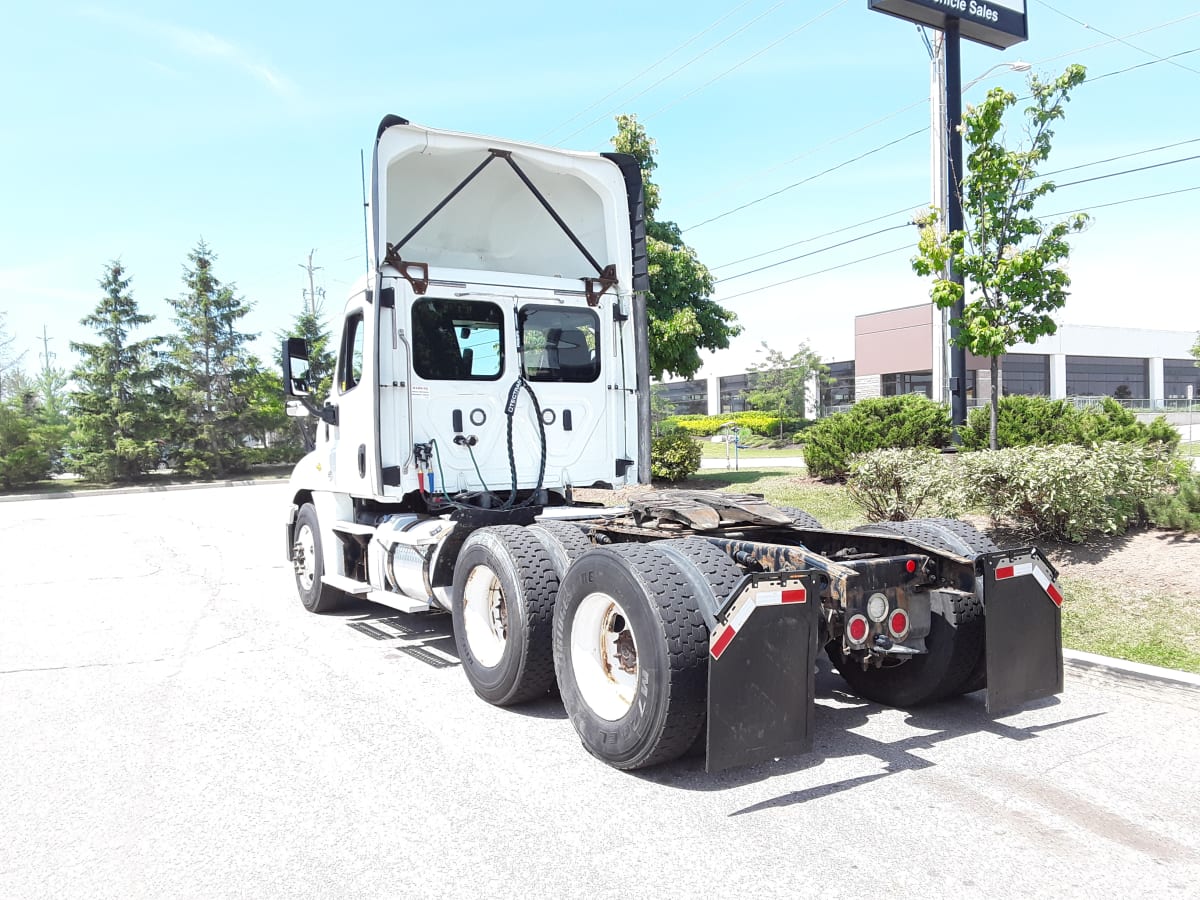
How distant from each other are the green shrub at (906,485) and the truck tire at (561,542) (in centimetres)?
472

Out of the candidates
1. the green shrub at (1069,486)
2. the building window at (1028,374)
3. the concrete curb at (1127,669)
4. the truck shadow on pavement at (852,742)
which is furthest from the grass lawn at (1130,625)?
the building window at (1028,374)

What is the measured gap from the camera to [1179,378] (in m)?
69.6

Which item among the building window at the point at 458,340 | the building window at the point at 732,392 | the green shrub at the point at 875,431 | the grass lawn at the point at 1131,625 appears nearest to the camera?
the grass lawn at the point at 1131,625

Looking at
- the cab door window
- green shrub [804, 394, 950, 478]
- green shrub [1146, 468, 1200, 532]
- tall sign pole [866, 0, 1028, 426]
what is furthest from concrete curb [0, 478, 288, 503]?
green shrub [1146, 468, 1200, 532]

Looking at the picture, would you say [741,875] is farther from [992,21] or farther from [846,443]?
[992,21]

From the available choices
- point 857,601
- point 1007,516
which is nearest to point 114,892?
point 857,601

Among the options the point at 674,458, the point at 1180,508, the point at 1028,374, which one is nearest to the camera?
the point at 1180,508

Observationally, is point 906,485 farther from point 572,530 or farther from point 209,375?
point 209,375

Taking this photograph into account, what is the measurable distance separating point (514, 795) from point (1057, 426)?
1098 centimetres

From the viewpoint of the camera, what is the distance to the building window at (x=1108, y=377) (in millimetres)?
58625

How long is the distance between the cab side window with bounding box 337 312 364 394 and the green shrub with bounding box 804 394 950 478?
8.69 meters

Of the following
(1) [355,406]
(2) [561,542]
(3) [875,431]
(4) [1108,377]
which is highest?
(4) [1108,377]

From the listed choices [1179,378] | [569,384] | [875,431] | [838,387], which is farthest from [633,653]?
[1179,378]

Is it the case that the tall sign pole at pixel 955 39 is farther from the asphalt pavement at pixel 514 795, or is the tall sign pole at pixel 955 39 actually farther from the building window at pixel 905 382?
the building window at pixel 905 382
